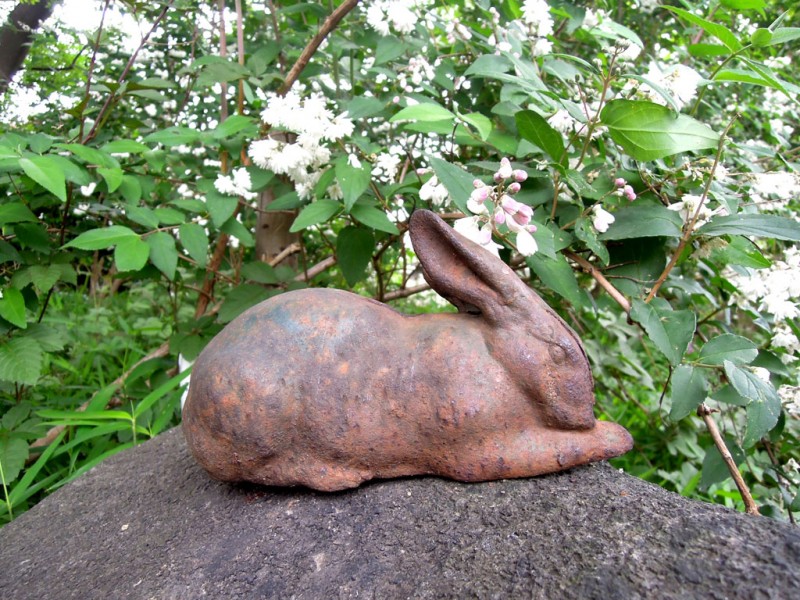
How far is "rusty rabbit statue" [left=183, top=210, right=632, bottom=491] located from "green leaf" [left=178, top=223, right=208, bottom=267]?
1.72 ft

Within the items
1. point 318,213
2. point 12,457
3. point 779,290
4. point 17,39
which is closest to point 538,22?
point 318,213

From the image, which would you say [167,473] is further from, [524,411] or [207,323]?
[524,411]

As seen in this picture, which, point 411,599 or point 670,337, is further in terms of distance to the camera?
point 670,337

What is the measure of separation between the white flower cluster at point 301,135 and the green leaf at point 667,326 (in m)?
0.80

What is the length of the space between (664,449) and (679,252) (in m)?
1.32

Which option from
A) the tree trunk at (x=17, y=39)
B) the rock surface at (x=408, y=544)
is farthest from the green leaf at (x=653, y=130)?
the tree trunk at (x=17, y=39)

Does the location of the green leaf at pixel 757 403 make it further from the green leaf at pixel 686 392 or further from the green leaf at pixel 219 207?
the green leaf at pixel 219 207

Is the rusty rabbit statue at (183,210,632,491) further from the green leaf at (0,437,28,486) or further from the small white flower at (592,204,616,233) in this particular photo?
the green leaf at (0,437,28,486)

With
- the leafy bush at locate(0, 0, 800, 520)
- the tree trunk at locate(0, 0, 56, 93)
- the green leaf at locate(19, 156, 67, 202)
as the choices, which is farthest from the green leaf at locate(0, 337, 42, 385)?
the tree trunk at locate(0, 0, 56, 93)

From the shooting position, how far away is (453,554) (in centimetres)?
95

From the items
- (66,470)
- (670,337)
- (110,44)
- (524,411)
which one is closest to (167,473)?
(66,470)

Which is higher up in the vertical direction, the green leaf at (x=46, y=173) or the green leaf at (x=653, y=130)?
the green leaf at (x=653, y=130)

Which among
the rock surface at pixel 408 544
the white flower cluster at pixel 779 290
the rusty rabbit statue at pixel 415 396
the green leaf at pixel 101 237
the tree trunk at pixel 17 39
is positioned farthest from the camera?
the tree trunk at pixel 17 39

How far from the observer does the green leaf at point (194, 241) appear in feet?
5.37
